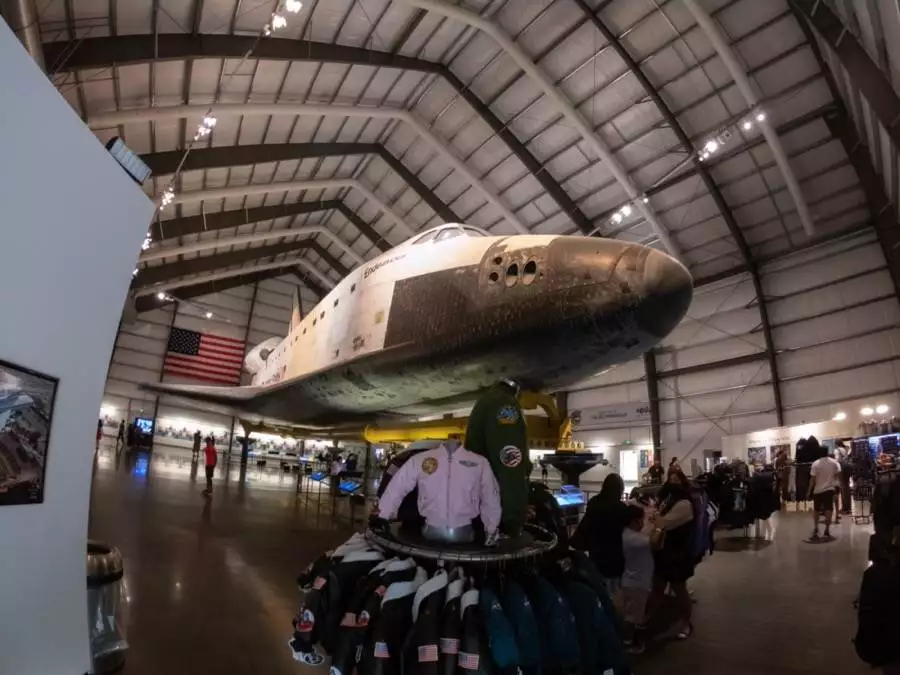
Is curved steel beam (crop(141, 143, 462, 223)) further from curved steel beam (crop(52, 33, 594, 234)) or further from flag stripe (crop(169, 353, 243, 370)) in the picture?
flag stripe (crop(169, 353, 243, 370))

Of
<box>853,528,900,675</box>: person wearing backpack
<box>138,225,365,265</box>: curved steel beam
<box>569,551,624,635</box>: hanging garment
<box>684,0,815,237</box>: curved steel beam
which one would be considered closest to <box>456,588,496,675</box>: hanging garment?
<box>569,551,624,635</box>: hanging garment

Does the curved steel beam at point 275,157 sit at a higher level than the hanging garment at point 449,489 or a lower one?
higher

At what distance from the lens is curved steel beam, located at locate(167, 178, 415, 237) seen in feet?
56.0

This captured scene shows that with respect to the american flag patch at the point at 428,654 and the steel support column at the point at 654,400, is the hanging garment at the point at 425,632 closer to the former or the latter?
the american flag patch at the point at 428,654

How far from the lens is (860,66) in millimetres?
10461

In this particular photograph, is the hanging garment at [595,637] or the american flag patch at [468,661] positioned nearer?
the american flag patch at [468,661]

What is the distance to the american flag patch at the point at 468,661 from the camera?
1.71m

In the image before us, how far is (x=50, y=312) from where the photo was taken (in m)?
2.10

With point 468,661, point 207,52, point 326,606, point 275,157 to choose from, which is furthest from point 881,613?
point 275,157

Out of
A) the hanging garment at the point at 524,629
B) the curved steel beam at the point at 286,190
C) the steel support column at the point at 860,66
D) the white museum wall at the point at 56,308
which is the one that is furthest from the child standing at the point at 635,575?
the curved steel beam at the point at 286,190

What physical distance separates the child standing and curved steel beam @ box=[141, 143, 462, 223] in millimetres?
12028

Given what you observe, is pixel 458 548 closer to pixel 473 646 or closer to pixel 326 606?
pixel 473 646

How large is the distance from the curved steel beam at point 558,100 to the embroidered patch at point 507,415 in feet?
38.2

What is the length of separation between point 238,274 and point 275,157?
16598 mm
